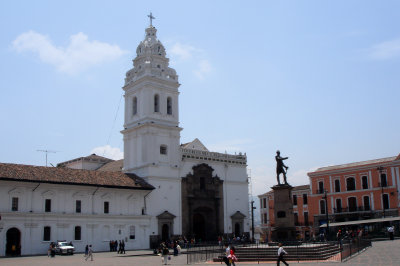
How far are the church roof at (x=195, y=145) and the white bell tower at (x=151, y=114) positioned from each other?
14.7ft

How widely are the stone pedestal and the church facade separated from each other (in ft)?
64.1

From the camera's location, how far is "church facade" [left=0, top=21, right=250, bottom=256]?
3950cm

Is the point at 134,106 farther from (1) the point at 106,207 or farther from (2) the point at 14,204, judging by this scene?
(2) the point at 14,204

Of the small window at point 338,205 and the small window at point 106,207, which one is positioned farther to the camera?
the small window at point 338,205

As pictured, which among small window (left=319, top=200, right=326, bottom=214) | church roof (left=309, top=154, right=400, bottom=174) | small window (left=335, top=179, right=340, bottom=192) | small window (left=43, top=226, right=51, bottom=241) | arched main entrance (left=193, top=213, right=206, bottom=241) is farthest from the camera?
small window (left=319, top=200, right=326, bottom=214)

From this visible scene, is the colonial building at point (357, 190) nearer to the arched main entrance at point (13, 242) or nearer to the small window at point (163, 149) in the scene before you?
the small window at point (163, 149)

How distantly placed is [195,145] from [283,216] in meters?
28.4

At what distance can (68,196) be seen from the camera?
41969 mm

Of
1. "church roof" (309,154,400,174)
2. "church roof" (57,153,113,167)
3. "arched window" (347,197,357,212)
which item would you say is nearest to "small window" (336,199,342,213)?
"arched window" (347,197,357,212)

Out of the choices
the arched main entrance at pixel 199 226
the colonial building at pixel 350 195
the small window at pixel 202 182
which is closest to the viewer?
the arched main entrance at pixel 199 226

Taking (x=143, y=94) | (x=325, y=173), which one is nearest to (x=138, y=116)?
(x=143, y=94)

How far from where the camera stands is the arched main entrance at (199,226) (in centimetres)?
5128

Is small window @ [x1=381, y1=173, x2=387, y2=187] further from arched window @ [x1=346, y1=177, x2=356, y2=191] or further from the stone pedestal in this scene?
the stone pedestal

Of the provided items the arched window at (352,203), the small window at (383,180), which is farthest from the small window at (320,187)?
the small window at (383,180)
